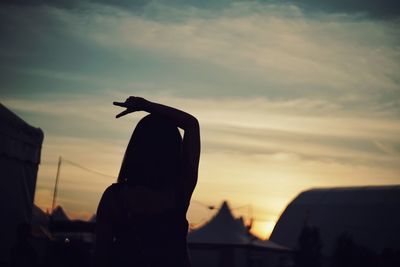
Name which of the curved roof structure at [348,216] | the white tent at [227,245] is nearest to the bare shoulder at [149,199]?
the white tent at [227,245]

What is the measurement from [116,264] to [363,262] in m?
23.3

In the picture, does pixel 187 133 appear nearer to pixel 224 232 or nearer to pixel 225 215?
pixel 224 232

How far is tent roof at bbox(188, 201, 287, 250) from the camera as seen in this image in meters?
17.6

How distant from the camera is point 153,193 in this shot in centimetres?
216

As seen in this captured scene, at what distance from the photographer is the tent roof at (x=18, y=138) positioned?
9508mm

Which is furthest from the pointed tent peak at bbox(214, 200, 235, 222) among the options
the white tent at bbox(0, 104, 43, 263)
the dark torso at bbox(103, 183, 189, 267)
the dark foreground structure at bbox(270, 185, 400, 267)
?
the dark foreground structure at bbox(270, 185, 400, 267)

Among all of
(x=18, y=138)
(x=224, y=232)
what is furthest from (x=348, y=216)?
(x=18, y=138)

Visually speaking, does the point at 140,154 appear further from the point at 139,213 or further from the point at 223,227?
the point at 223,227

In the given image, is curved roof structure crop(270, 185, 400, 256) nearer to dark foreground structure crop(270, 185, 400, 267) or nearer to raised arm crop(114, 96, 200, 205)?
dark foreground structure crop(270, 185, 400, 267)

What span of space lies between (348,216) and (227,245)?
1486 inches

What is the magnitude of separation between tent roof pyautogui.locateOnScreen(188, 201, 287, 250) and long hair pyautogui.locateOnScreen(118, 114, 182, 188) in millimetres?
15425

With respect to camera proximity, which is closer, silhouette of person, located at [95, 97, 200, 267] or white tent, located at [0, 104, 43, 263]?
silhouette of person, located at [95, 97, 200, 267]

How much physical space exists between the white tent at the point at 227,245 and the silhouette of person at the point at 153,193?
1399 centimetres

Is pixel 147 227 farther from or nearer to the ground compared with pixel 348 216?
farther from the ground
